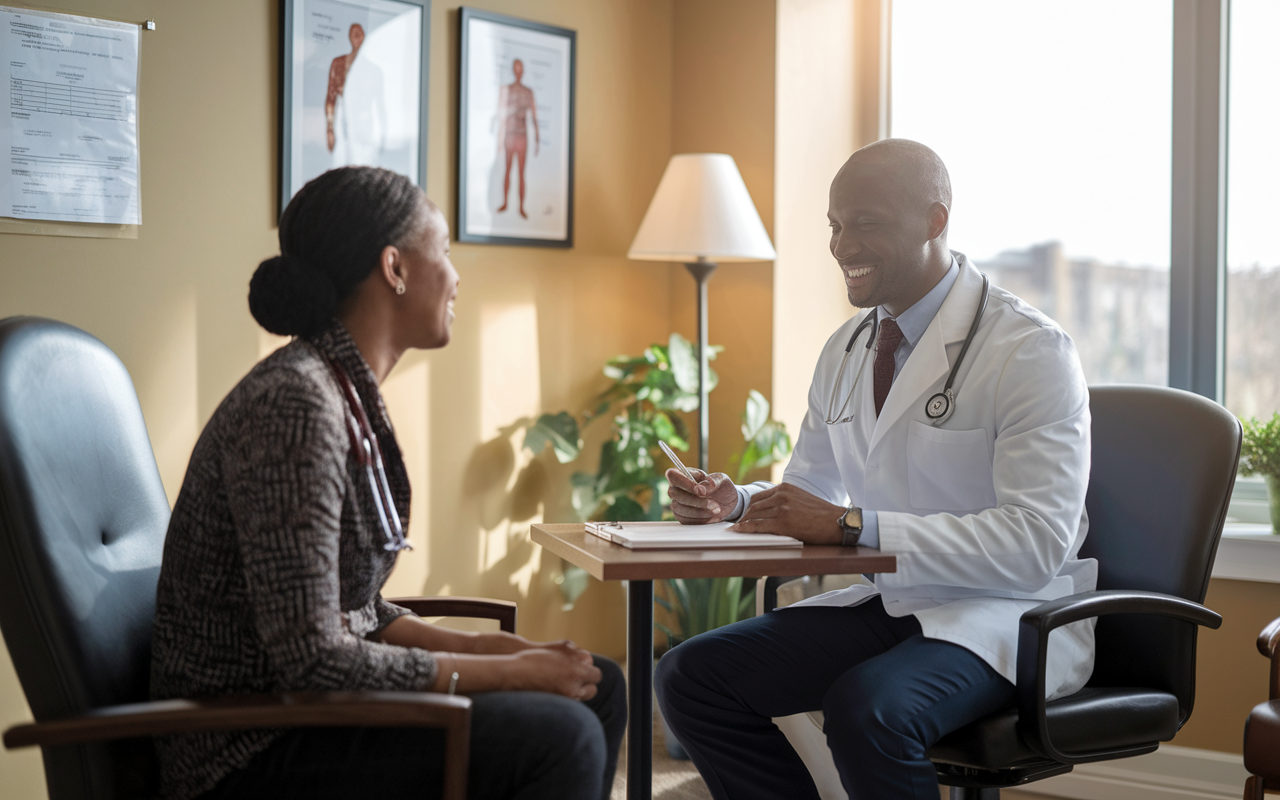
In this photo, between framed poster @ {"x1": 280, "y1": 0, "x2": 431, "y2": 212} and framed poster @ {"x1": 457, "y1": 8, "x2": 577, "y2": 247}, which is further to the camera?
framed poster @ {"x1": 457, "y1": 8, "x2": 577, "y2": 247}

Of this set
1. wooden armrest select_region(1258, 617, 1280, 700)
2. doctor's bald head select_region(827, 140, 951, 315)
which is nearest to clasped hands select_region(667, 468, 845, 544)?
doctor's bald head select_region(827, 140, 951, 315)

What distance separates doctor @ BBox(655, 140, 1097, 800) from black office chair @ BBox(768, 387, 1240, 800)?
2.2 inches

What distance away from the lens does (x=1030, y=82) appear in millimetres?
3100

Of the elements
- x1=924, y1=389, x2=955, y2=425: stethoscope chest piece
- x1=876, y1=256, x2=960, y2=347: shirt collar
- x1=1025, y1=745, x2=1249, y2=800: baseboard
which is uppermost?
x1=876, y1=256, x2=960, y2=347: shirt collar

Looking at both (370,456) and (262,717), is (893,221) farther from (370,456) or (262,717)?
(262,717)

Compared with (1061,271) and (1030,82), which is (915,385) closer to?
(1061,271)

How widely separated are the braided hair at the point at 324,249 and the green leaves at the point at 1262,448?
2.14 meters

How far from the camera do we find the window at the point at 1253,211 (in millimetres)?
2648

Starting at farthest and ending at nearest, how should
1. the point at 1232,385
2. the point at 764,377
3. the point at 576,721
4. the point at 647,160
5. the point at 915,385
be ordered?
the point at 647,160
the point at 764,377
the point at 1232,385
the point at 915,385
the point at 576,721

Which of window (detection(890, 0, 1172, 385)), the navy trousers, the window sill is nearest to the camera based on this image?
the navy trousers

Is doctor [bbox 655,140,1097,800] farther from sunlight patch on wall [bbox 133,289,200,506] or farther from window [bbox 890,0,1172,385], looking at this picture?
sunlight patch on wall [bbox 133,289,200,506]

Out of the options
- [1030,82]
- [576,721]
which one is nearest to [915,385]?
[576,721]

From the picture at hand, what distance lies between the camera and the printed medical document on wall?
90.2 inches

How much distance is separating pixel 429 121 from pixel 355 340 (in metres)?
1.75
